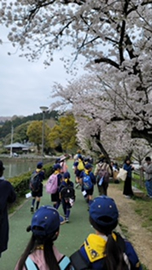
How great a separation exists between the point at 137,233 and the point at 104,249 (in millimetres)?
4218

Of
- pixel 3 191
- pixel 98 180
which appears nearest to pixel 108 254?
pixel 3 191

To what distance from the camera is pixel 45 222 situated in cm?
180

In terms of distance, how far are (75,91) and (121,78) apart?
21.7 ft

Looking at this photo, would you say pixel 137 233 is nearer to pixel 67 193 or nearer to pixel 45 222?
pixel 67 193

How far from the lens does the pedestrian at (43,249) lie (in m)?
1.73

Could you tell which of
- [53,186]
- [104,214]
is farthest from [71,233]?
[104,214]

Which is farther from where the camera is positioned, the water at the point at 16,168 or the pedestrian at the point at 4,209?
the water at the point at 16,168

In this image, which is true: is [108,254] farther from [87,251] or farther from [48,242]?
[48,242]

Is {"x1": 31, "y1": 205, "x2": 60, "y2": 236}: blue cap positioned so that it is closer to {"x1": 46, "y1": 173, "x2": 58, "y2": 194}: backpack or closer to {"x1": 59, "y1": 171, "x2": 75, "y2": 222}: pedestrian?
{"x1": 59, "y1": 171, "x2": 75, "y2": 222}: pedestrian

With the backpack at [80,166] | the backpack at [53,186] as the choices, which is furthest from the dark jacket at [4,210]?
the backpack at [80,166]

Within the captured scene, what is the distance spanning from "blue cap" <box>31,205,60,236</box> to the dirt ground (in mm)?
2614

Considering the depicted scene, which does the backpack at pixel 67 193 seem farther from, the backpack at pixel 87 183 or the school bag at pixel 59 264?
the school bag at pixel 59 264

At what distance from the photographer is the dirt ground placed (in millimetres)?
4315

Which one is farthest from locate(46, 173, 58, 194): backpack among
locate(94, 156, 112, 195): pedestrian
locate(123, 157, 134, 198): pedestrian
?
locate(123, 157, 134, 198): pedestrian
